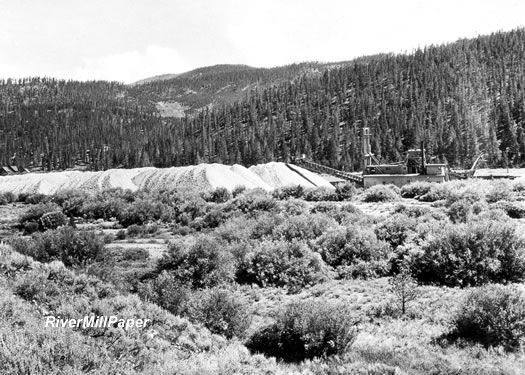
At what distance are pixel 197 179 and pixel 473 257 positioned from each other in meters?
37.5

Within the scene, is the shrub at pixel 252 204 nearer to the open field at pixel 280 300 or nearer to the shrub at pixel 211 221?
the shrub at pixel 211 221

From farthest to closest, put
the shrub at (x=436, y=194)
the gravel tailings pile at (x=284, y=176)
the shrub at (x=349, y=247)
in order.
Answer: the gravel tailings pile at (x=284, y=176) < the shrub at (x=436, y=194) < the shrub at (x=349, y=247)

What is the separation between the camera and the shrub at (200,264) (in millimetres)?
14062

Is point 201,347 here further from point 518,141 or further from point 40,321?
point 518,141

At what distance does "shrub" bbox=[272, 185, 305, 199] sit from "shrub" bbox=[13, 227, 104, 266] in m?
24.4

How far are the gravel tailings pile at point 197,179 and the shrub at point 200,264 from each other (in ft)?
94.0

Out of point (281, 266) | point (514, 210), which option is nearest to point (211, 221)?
point (281, 266)

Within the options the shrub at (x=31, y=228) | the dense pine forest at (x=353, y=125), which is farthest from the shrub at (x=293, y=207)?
the dense pine forest at (x=353, y=125)

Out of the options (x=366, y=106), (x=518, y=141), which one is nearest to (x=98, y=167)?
(x=366, y=106)

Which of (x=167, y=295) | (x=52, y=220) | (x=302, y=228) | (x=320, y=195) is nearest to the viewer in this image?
(x=167, y=295)

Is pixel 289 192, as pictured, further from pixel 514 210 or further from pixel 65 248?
pixel 65 248

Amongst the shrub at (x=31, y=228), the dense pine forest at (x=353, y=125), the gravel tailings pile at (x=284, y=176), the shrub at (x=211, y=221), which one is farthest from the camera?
the dense pine forest at (x=353, y=125)

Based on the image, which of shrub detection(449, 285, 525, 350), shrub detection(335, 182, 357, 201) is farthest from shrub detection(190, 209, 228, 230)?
shrub detection(449, 285, 525, 350)

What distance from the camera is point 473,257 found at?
12883 millimetres
